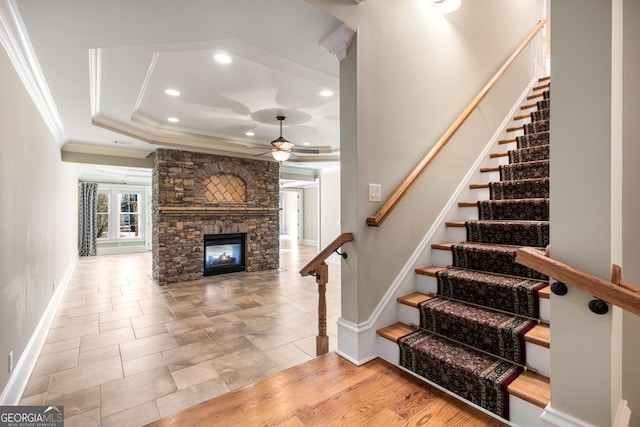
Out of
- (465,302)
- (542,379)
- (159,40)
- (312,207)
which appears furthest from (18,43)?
(312,207)

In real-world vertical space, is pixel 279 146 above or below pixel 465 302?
above

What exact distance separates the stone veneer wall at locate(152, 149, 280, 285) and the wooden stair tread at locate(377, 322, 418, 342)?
4889mm

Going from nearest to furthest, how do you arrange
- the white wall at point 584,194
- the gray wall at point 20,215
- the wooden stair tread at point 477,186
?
the white wall at point 584,194 < the gray wall at point 20,215 < the wooden stair tread at point 477,186

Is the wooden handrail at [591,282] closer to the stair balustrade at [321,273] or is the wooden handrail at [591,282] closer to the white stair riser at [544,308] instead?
the white stair riser at [544,308]

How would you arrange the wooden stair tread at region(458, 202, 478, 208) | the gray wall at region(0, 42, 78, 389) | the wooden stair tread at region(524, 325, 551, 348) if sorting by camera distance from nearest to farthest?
the wooden stair tread at region(524, 325, 551, 348) < the gray wall at region(0, 42, 78, 389) < the wooden stair tread at region(458, 202, 478, 208)

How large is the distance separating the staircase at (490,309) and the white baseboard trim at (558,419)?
108 millimetres

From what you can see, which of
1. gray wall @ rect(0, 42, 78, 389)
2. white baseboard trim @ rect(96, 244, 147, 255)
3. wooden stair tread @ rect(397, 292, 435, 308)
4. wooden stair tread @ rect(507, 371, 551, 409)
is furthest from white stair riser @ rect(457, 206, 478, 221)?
white baseboard trim @ rect(96, 244, 147, 255)

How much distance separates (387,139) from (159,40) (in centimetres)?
184

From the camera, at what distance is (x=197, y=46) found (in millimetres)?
2350

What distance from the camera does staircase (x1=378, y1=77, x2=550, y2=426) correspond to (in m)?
1.52

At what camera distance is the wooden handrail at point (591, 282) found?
96 centimetres

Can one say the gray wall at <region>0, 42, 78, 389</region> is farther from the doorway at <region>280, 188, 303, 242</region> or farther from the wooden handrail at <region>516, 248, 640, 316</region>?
the doorway at <region>280, 188, 303, 242</region>

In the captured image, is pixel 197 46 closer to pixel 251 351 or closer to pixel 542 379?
pixel 251 351
